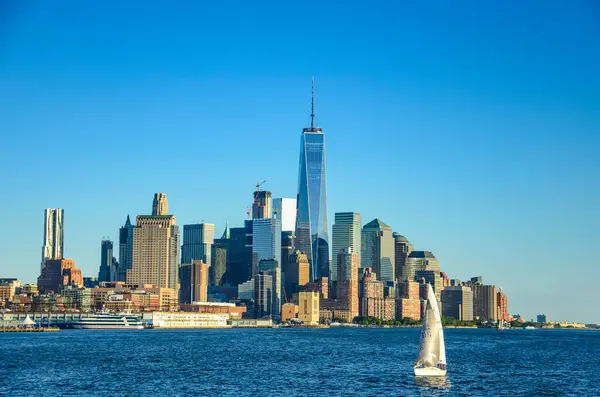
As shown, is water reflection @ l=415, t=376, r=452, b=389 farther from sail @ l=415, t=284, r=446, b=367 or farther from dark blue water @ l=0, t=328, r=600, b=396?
sail @ l=415, t=284, r=446, b=367

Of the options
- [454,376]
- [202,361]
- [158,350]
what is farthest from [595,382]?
[158,350]

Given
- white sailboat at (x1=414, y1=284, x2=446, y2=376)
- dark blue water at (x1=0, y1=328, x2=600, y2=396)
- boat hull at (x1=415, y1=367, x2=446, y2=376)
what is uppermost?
white sailboat at (x1=414, y1=284, x2=446, y2=376)

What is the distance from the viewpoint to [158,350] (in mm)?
178875

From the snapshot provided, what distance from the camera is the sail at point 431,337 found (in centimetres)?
10838

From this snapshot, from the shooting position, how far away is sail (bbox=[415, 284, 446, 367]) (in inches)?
4267

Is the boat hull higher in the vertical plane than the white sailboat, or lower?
lower

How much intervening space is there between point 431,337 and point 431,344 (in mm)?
1589

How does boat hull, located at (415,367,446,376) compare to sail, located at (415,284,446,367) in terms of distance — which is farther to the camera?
boat hull, located at (415,367,446,376)

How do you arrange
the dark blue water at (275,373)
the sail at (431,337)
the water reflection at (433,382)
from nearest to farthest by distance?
the dark blue water at (275,373), the water reflection at (433,382), the sail at (431,337)

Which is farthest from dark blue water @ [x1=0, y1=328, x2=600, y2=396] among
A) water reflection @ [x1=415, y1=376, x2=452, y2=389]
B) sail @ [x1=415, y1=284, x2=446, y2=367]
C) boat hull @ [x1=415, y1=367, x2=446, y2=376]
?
sail @ [x1=415, y1=284, x2=446, y2=367]

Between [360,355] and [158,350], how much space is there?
3823cm

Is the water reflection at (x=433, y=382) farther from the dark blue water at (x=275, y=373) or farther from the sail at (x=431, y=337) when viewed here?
the sail at (x=431, y=337)

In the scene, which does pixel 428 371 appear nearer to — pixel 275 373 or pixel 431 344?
pixel 431 344

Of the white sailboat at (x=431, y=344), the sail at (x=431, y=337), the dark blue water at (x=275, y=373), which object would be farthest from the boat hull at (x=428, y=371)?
the dark blue water at (x=275, y=373)
